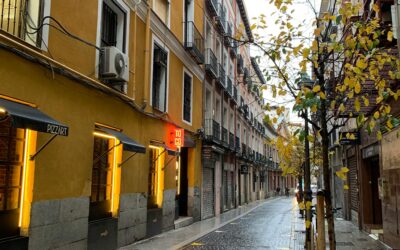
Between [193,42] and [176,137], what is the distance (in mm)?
4264

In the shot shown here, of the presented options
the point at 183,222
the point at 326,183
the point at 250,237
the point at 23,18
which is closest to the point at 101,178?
the point at 23,18

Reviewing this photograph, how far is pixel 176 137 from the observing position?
15.2m

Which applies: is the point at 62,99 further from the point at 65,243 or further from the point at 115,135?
the point at 65,243

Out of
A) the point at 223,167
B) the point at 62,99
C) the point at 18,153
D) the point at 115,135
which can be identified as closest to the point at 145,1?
the point at 115,135

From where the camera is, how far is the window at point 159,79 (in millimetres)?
14016

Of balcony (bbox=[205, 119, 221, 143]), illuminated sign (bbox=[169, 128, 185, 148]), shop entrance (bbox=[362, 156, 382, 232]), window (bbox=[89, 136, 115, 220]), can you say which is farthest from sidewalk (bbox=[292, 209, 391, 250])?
balcony (bbox=[205, 119, 221, 143])

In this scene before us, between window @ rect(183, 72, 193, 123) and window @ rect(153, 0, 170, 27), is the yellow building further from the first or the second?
window @ rect(183, 72, 193, 123)

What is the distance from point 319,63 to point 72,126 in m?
5.33

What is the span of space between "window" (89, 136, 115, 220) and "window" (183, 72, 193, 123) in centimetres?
677

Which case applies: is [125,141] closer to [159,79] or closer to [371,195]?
[159,79]

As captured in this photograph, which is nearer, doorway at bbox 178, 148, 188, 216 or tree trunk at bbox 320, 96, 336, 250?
tree trunk at bbox 320, 96, 336, 250

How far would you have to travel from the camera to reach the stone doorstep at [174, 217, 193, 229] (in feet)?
51.4

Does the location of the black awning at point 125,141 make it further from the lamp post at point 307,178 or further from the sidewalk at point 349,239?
the sidewalk at point 349,239

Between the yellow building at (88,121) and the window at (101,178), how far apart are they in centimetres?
3
